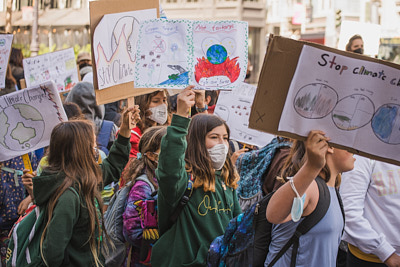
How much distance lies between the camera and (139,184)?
166 inches

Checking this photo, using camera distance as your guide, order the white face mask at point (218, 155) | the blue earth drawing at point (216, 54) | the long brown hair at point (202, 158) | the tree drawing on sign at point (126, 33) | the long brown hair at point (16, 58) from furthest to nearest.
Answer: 1. the long brown hair at point (16, 58)
2. the tree drawing on sign at point (126, 33)
3. the blue earth drawing at point (216, 54)
4. the white face mask at point (218, 155)
5. the long brown hair at point (202, 158)

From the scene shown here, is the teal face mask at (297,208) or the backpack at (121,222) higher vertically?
the teal face mask at (297,208)

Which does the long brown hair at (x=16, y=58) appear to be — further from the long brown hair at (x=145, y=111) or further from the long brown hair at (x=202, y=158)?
the long brown hair at (x=202, y=158)

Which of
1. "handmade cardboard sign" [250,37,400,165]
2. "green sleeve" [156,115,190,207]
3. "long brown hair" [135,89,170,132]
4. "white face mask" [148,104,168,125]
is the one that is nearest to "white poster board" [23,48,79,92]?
"long brown hair" [135,89,170,132]

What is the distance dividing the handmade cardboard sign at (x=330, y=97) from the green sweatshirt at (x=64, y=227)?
1291mm

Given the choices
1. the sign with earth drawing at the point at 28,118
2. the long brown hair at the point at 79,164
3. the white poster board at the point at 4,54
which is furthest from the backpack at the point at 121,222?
the white poster board at the point at 4,54

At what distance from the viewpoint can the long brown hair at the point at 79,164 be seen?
3.48 metres

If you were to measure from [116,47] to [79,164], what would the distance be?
1.45 m

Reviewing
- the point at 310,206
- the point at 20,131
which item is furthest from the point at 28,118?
the point at 310,206

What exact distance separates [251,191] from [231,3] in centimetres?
2480

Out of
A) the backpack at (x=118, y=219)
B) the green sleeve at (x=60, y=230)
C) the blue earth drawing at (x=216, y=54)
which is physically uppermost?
the blue earth drawing at (x=216, y=54)

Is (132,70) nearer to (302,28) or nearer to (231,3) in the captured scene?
(231,3)

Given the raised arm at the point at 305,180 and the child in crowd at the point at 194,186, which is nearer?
the raised arm at the point at 305,180

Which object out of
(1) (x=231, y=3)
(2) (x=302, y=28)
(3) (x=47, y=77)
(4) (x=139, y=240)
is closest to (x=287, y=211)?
(4) (x=139, y=240)
